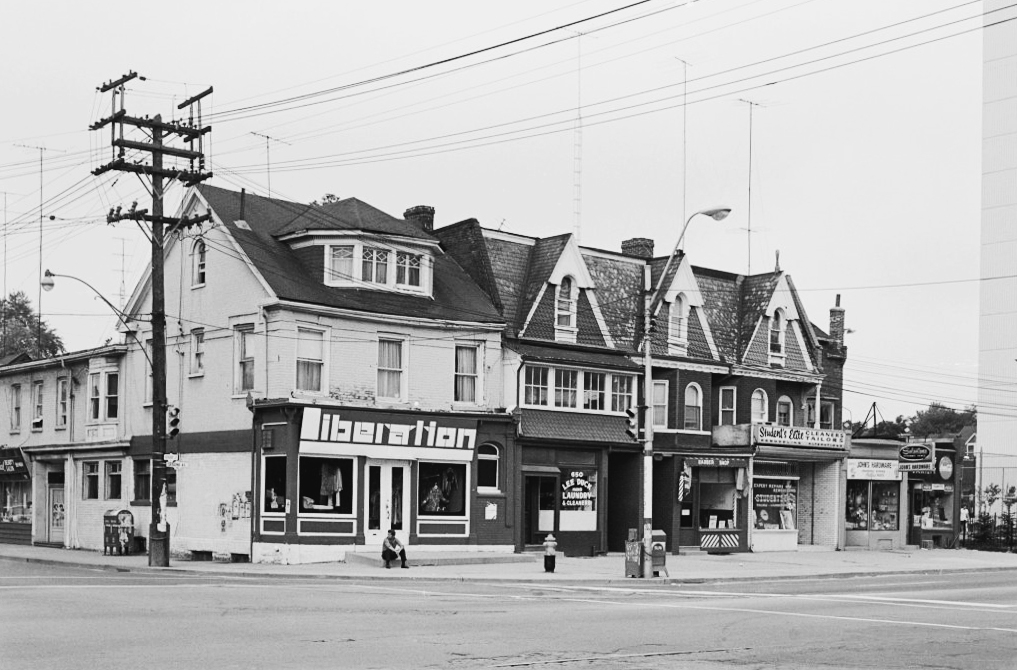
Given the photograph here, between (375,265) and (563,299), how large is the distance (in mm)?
7255

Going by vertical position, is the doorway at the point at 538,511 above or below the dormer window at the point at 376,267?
below

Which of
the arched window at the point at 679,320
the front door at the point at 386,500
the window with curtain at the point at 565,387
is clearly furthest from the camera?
the arched window at the point at 679,320

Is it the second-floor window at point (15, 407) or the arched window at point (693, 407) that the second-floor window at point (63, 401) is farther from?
the arched window at point (693, 407)

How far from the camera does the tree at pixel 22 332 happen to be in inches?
3364

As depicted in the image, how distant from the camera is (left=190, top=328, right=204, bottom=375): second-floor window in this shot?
39750 mm

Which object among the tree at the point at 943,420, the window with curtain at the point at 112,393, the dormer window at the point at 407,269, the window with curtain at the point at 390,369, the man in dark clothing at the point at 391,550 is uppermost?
the dormer window at the point at 407,269

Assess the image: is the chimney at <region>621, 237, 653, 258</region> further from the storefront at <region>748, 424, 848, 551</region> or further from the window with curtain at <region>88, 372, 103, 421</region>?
the window with curtain at <region>88, 372, 103, 421</region>

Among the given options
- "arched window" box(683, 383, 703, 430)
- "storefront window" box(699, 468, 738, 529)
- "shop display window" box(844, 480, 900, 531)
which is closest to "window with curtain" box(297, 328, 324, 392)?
"arched window" box(683, 383, 703, 430)

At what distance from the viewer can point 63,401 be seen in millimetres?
47219

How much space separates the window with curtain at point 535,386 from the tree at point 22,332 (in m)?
50.4

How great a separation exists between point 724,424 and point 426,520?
13786 mm

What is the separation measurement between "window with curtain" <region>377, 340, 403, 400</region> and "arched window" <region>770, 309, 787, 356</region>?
57.0ft

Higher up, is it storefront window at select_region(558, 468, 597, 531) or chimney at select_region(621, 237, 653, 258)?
chimney at select_region(621, 237, 653, 258)

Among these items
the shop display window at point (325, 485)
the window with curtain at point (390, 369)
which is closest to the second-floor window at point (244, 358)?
the shop display window at point (325, 485)
